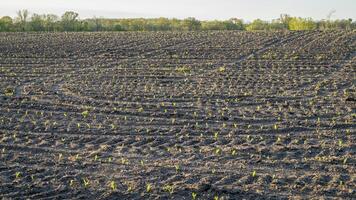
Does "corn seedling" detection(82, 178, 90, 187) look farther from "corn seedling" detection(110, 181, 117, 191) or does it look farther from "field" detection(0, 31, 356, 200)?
"corn seedling" detection(110, 181, 117, 191)

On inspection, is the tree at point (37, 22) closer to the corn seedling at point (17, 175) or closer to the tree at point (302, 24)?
the tree at point (302, 24)

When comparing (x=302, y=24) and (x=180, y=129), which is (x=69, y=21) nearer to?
(x=302, y=24)

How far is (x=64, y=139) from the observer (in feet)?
30.7

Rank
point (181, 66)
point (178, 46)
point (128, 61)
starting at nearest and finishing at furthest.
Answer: point (181, 66)
point (128, 61)
point (178, 46)

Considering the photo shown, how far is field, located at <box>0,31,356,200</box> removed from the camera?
7.11 m

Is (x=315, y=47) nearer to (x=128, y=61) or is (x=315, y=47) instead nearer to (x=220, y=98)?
(x=128, y=61)

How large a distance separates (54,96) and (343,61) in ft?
35.9

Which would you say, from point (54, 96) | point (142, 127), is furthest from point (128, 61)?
point (142, 127)

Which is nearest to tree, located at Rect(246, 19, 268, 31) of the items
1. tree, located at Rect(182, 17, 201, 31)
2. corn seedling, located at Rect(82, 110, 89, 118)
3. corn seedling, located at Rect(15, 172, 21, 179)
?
tree, located at Rect(182, 17, 201, 31)

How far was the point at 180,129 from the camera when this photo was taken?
32.2 feet

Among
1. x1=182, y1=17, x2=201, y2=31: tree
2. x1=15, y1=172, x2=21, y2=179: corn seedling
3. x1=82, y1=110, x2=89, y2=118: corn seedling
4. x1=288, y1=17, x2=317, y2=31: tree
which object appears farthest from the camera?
x1=182, y1=17, x2=201, y2=31: tree

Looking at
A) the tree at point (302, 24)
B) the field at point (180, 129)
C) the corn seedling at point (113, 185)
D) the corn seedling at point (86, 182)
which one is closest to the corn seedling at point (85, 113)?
the field at point (180, 129)

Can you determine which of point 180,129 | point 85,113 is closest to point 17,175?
point 180,129

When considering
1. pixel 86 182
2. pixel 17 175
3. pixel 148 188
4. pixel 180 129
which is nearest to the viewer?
pixel 148 188
